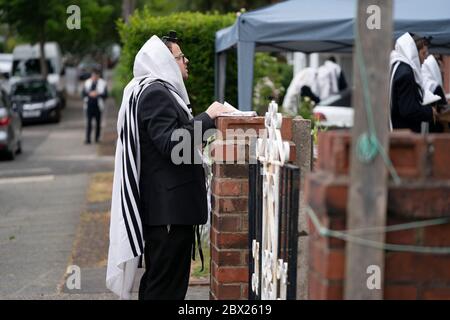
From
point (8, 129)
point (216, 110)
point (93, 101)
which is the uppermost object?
point (216, 110)

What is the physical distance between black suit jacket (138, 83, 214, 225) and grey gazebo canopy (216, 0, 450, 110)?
5.13 m

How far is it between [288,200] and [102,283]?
4.07 meters

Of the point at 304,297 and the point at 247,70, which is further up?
the point at 247,70

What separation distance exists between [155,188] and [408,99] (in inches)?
149

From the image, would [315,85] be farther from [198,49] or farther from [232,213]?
[232,213]

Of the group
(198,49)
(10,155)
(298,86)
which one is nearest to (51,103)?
(10,155)

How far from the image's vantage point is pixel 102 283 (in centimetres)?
776

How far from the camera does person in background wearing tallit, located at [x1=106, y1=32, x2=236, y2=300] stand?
485 cm

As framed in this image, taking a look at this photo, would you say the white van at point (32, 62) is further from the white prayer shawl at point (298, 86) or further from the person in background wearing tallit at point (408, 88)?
the person in background wearing tallit at point (408, 88)

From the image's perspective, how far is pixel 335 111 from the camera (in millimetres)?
16500

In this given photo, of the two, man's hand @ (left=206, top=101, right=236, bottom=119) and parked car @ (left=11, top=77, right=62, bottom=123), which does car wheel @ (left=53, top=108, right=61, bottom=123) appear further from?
man's hand @ (left=206, top=101, right=236, bottom=119)
